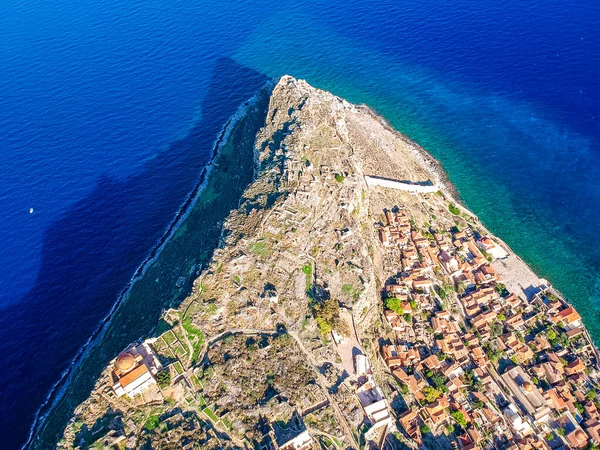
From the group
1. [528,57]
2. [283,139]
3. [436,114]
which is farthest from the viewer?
[528,57]

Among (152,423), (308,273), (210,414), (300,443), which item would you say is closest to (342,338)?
(308,273)

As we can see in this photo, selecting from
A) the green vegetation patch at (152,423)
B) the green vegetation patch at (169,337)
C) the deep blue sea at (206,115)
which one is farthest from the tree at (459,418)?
the green vegetation patch at (169,337)

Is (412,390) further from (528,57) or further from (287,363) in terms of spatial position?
(528,57)

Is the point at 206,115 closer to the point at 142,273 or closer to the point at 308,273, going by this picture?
the point at 142,273

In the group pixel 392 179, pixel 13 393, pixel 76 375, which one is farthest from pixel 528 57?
pixel 13 393

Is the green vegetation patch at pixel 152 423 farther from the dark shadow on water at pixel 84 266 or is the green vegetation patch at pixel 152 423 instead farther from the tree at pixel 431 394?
the tree at pixel 431 394

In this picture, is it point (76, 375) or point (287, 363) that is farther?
point (76, 375)

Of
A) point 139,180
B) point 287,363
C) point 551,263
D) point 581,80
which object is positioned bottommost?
point 551,263
